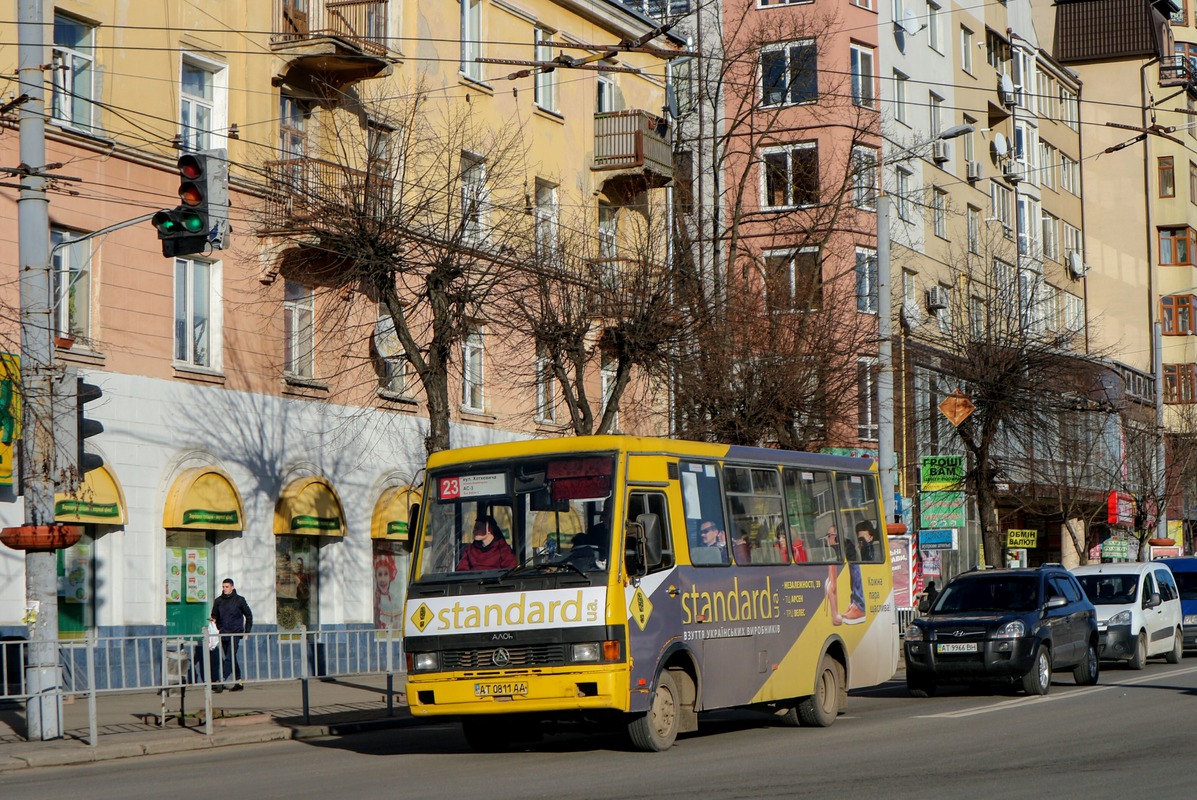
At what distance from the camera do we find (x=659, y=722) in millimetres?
15141

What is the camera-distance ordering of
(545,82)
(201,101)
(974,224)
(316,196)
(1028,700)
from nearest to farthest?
(1028,700) → (316,196) → (201,101) → (545,82) → (974,224)

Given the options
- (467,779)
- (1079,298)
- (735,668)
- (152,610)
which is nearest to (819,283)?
(152,610)

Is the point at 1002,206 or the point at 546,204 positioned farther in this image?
the point at 1002,206

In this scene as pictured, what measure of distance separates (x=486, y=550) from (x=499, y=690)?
50.3 inches

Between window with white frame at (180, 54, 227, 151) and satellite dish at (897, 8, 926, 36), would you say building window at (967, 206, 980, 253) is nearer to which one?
satellite dish at (897, 8, 926, 36)

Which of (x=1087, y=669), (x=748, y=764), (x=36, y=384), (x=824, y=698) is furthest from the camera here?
(x=1087, y=669)

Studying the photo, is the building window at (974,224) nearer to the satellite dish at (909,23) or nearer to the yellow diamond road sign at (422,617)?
the satellite dish at (909,23)

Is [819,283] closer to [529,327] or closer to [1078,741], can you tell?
[529,327]

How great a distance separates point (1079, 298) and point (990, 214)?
38.3 feet

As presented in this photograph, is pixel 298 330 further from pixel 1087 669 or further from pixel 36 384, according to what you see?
pixel 1087 669

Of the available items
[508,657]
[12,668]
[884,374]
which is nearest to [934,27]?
[884,374]

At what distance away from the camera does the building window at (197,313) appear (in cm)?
2641

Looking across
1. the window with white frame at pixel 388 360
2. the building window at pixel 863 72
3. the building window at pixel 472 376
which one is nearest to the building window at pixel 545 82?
the building window at pixel 472 376

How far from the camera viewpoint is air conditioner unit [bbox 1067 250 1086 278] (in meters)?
63.6
